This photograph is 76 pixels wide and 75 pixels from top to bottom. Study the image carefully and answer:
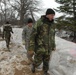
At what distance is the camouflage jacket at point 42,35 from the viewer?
21.2ft

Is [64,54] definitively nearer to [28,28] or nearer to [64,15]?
[28,28]

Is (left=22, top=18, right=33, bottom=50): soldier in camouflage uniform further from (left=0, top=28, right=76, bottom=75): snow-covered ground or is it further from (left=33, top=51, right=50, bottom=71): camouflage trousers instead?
(left=33, top=51, right=50, bottom=71): camouflage trousers

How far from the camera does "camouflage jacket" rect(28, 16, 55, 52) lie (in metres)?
6.45

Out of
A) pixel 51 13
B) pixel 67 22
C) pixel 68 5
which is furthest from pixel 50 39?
pixel 68 5

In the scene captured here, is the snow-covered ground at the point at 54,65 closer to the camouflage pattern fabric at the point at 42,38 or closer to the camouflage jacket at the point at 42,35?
the camouflage pattern fabric at the point at 42,38

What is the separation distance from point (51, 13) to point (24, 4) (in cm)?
4895

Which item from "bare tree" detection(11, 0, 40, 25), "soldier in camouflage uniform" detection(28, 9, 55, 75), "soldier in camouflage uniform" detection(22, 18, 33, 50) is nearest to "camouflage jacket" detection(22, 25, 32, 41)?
"soldier in camouflage uniform" detection(22, 18, 33, 50)

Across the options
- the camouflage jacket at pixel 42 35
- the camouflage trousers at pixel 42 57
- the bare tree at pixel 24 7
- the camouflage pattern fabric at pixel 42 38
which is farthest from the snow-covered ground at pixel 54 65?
the bare tree at pixel 24 7

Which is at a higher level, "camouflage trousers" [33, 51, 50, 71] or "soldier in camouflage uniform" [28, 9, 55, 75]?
"soldier in camouflage uniform" [28, 9, 55, 75]

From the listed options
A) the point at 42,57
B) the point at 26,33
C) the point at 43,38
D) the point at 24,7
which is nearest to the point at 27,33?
the point at 26,33

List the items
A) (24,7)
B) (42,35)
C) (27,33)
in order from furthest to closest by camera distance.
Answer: (24,7) → (27,33) → (42,35)

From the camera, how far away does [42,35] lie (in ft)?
21.5

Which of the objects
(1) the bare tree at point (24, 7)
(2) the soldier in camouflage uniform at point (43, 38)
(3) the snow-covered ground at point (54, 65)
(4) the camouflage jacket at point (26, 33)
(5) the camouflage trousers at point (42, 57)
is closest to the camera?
(2) the soldier in camouflage uniform at point (43, 38)

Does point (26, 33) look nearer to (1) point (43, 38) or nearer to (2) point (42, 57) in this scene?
(2) point (42, 57)
